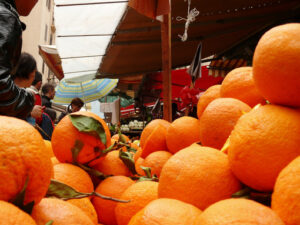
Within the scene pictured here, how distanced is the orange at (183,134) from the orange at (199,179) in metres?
0.64

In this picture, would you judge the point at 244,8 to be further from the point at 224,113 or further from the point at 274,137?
the point at 274,137

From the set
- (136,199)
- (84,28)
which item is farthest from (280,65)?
(84,28)

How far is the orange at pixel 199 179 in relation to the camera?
0.78 metres

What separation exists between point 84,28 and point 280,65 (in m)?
5.69

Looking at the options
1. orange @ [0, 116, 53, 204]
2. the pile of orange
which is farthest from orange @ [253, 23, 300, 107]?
orange @ [0, 116, 53, 204]

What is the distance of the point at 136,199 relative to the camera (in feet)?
3.27

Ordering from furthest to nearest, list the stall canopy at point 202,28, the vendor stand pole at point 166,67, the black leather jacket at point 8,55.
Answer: the stall canopy at point 202,28, the vendor stand pole at point 166,67, the black leather jacket at point 8,55

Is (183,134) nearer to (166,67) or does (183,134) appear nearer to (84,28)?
(166,67)

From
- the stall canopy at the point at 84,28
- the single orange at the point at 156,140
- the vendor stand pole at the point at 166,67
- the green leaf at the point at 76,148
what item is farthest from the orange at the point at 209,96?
the stall canopy at the point at 84,28

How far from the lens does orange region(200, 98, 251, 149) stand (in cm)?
106

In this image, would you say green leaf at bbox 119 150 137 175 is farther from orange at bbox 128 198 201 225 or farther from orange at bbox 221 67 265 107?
orange at bbox 128 198 201 225

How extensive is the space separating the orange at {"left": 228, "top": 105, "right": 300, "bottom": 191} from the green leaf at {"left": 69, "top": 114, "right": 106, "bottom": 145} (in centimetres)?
71

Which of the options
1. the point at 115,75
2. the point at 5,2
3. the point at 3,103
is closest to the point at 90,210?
the point at 3,103

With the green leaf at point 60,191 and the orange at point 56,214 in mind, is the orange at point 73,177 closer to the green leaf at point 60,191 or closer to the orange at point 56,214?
the green leaf at point 60,191
